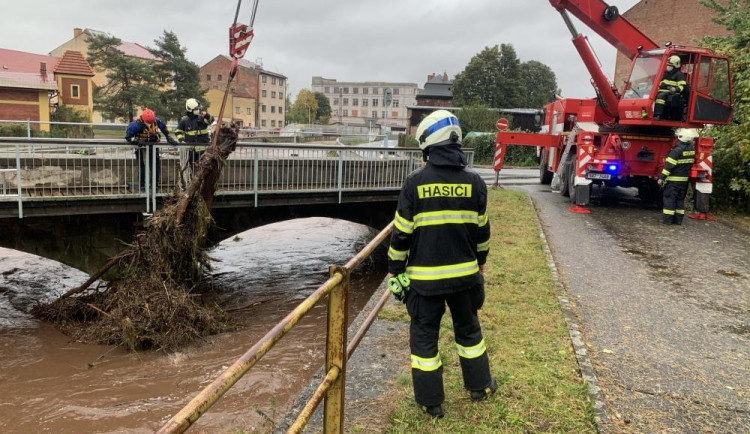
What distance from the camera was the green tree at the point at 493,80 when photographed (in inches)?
2239

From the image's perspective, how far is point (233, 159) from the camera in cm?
1071

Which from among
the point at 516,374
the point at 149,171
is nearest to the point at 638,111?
the point at 516,374

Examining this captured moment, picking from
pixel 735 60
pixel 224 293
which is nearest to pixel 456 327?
pixel 224 293

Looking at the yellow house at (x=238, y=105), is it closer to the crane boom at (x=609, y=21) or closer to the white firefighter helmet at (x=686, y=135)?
the crane boom at (x=609, y=21)

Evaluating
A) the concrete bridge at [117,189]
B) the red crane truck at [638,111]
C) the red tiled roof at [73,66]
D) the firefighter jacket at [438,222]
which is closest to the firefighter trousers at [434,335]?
the firefighter jacket at [438,222]

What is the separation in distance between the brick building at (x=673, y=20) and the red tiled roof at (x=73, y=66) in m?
38.6

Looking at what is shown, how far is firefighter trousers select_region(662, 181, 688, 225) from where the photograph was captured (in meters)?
9.50

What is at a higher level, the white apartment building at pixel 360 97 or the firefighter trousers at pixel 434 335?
the white apartment building at pixel 360 97

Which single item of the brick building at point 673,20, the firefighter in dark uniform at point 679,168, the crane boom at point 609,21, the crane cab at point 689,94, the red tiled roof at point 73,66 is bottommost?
the firefighter in dark uniform at point 679,168

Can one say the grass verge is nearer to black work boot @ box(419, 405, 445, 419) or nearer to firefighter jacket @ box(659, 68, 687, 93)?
black work boot @ box(419, 405, 445, 419)

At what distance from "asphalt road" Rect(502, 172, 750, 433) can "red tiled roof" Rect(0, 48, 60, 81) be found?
4619 centimetres

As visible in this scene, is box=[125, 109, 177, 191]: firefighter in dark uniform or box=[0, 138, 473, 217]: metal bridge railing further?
box=[125, 109, 177, 191]: firefighter in dark uniform

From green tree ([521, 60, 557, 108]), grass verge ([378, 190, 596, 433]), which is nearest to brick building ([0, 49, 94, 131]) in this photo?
grass verge ([378, 190, 596, 433])

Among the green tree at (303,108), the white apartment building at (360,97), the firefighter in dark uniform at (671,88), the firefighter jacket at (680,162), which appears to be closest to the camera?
the firefighter jacket at (680,162)
